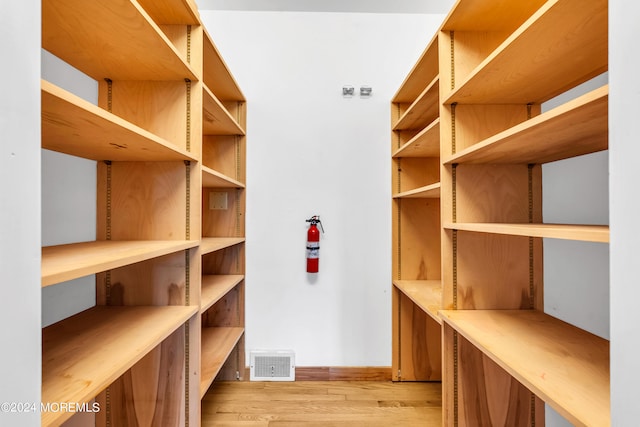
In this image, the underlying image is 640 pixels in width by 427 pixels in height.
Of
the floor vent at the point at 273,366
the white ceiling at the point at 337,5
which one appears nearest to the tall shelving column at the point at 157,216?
the floor vent at the point at 273,366

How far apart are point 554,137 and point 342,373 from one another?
191 cm

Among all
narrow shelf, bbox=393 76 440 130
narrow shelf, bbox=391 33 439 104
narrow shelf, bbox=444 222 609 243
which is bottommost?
narrow shelf, bbox=444 222 609 243

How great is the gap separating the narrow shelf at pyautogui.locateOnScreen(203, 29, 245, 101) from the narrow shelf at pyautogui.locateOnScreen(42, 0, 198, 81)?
0.31 m

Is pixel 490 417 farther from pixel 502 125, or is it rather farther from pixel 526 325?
pixel 502 125

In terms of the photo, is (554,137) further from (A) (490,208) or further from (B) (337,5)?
(B) (337,5)

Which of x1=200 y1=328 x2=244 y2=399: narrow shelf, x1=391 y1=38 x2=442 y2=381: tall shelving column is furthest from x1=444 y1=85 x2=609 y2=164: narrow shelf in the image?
x1=200 y1=328 x2=244 y2=399: narrow shelf

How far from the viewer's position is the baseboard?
2.16m

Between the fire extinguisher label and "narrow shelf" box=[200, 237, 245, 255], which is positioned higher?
"narrow shelf" box=[200, 237, 245, 255]

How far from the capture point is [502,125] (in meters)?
1.37

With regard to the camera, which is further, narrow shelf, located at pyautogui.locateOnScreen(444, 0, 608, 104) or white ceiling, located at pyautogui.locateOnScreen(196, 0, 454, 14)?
white ceiling, located at pyautogui.locateOnScreen(196, 0, 454, 14)

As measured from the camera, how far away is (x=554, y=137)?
38.0 inches
